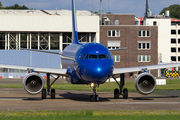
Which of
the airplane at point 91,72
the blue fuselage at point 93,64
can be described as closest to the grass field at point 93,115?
the blue fuselage at point 93,64

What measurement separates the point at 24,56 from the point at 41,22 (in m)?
8.88

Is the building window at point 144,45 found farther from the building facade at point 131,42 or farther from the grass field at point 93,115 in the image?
the grass field at point 93,115

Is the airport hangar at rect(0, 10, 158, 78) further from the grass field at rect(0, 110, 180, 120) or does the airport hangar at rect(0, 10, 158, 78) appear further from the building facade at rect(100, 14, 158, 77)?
the grass field at rect(0, 110, 180, 120)

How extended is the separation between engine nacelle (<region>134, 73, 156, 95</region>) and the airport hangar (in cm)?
5592

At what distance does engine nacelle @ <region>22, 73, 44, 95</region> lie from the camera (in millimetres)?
27016

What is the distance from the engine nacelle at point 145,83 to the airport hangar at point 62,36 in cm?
5592

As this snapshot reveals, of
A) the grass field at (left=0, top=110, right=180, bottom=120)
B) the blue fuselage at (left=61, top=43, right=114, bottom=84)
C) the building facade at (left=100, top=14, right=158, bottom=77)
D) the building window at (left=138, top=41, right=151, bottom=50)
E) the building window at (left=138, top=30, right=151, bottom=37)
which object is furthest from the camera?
the building window at (left=138, top=41, right=151, bottom=50)

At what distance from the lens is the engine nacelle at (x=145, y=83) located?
27127 mm

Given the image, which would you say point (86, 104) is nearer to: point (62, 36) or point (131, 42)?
point (62, 36)

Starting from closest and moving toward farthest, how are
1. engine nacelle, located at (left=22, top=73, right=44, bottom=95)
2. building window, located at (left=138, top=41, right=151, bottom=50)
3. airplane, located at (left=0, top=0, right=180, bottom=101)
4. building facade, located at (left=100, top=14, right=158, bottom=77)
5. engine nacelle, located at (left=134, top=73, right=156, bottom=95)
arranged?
airplane, located at (left=0, top=0, right=180, bottom=101)
engine nacelle, located at (left=22, top=73, right=44, bottom=95)
engine nacelle, located at (left=134, top=73, right=156, bottom=95)
building facade, located at (left=100, top=14, right=158, bottom=77)
building window, located at (left=138, top=41, right=151, bottom=50)

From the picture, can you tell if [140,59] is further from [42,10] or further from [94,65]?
[94,65]

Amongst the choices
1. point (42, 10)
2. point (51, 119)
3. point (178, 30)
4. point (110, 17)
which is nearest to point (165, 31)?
point (178, 30)

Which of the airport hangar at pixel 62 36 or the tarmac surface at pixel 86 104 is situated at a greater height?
the airport hangar at pixel 62 36

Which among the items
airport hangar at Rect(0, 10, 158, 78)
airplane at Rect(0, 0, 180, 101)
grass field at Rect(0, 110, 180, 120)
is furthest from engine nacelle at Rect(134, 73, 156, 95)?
airport hangar at Rect(0, 10, 158, 78)
